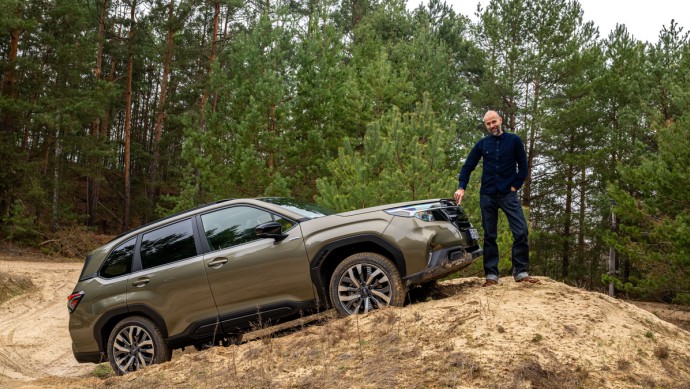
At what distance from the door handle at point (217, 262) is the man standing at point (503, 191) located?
2757 mm

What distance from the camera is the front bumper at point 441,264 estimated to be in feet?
19.3

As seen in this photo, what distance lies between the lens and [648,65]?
2339 centimetres

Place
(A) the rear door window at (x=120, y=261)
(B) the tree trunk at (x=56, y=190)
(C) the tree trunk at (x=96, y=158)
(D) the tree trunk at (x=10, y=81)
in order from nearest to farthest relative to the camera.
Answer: (A) the rear door window at (x=120, y=261)
(D) the tree trunk at (x=10, y=81)
(B) the tree trunk at (x=56, y=190)
(C) the tree trunk at (x=96, y=158)

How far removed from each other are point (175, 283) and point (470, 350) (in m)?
3.30

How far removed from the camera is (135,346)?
6.81 meters

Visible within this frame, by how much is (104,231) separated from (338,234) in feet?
101

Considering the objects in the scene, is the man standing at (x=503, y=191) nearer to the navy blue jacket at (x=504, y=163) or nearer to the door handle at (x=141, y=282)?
the navy blue jacket at (x=504, y=163)

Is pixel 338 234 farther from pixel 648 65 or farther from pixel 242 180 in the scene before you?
pixel 648 65

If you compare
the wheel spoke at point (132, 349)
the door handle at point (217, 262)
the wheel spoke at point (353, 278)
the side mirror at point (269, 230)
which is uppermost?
the side mirror at point (269, 230)

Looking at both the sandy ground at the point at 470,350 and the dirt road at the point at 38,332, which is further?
the dirt road at the point at 38,332

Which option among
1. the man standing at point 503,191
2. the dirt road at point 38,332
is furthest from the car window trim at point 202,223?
the dirt road at point 38,332

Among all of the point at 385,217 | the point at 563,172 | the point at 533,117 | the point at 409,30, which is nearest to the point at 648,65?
the point at 533,117

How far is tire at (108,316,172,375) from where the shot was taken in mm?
6664

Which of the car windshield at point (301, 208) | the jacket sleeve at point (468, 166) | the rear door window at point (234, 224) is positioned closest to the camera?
the rear door window at point (234, 224)
